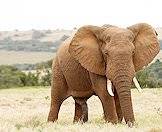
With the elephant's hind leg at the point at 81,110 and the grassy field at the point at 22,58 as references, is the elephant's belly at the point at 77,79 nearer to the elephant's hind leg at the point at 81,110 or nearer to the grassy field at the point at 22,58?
the elephant's hind leg at the point at 81,110

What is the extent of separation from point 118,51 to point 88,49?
1282mm

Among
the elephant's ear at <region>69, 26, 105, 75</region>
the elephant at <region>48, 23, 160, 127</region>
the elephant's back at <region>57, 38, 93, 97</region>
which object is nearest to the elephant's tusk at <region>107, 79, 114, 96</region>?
the elephant at <region>48, 23, 160, 127</region>

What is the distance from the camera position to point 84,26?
12.7m

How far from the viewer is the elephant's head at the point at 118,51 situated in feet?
35.9

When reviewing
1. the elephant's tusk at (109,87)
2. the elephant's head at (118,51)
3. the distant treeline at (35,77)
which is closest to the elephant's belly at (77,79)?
the elephant's head at (118,51)

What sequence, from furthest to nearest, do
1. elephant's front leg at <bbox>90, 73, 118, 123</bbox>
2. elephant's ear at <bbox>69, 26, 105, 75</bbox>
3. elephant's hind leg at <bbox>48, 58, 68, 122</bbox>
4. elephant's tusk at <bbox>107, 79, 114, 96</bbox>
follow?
1. elephant's hind leg at <bbox>48, 58, 68, 122</bbox>
2. elephant's ear at <bbox>69, 26, 105, 75</bbox>
3. elephant's front leg at <bbox>90, 73, 118, 123</bbox>
4. elephant's tusk at <bbox>107, 79, 114, 96</bbox>

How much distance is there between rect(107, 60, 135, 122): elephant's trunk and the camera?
35.3 feet

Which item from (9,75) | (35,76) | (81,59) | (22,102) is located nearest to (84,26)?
(81,59)

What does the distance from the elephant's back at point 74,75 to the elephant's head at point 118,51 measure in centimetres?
51

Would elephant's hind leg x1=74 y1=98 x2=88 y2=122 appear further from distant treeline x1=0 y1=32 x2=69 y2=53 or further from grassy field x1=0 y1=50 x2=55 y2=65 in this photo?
distant treeline x1=0 y1=32 x2=69 y2=53

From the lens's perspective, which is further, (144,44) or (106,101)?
(144,44)

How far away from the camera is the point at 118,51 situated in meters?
11.2

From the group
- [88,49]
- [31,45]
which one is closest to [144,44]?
[88,49]

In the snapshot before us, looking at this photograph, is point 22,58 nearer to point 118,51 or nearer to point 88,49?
point 88,49
